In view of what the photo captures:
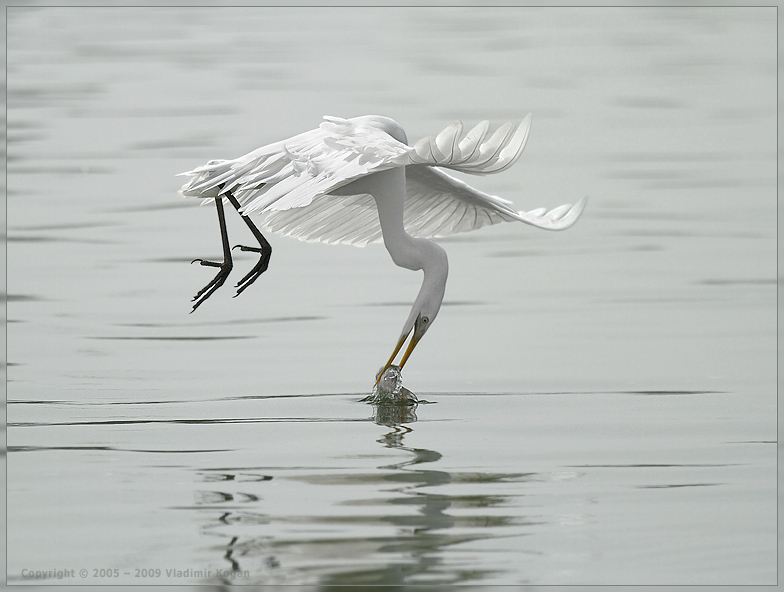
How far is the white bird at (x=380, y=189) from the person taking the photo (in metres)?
7.80

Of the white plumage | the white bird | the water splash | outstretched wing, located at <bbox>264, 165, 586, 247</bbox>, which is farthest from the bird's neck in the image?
the water splash

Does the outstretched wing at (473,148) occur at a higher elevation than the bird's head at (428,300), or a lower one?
higher

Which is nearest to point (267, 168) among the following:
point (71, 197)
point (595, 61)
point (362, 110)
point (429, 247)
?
point (429, 247)

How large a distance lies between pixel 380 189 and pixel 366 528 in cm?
331

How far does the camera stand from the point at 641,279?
11.1 meters

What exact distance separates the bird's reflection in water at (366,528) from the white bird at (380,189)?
1784 millimetres

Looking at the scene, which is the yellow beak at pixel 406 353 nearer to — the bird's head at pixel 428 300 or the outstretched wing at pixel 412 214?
the bird's head at pixel 428 300

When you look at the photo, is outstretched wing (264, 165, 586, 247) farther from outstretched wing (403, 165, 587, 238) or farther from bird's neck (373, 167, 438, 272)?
bird's neck (373, 167, 438, 272)

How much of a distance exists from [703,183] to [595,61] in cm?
922

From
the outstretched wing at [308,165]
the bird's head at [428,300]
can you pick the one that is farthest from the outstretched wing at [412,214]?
the bird's head at [428,300]

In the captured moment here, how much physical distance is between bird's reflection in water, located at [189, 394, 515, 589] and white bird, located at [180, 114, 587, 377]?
1784 millimetres

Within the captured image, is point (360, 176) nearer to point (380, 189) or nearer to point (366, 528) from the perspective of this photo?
point (380, 189)

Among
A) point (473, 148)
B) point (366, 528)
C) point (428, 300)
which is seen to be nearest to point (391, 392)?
point (428, 300)

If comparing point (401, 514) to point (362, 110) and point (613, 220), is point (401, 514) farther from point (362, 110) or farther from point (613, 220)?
point (362, 110)
